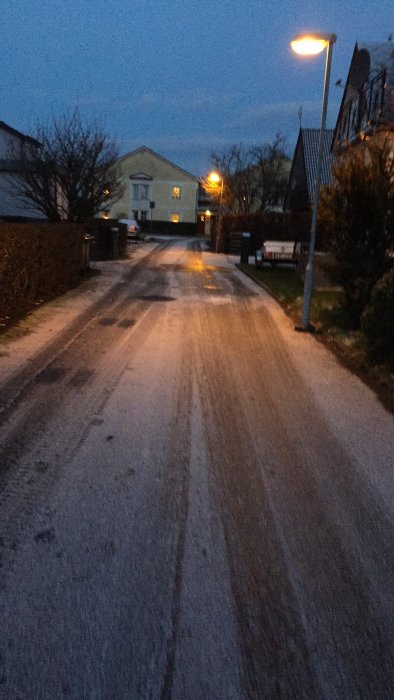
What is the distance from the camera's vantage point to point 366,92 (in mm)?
21609

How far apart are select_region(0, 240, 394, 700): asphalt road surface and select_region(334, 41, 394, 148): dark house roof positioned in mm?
11779

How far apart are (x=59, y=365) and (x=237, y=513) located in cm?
437

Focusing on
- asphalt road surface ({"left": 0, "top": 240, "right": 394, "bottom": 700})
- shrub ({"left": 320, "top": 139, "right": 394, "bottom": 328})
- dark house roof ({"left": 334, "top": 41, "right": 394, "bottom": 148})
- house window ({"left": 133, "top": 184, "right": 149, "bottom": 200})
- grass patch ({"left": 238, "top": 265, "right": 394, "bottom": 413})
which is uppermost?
dark house roof ({"left": 334, "top": 41, "right": 394, "bottom": 148})

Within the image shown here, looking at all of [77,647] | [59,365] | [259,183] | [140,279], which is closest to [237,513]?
[77,647]

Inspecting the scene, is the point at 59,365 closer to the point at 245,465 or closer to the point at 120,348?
the point at 120,348

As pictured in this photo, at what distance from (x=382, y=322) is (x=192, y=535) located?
5.20 metres

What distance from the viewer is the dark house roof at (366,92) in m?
17.8

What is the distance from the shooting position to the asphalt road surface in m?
2.81

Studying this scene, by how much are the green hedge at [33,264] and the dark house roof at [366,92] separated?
8.37 meters

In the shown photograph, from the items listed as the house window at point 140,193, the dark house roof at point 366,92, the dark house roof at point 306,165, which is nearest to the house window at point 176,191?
the house window at point 140,193

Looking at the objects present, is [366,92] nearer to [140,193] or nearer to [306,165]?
[306,165]

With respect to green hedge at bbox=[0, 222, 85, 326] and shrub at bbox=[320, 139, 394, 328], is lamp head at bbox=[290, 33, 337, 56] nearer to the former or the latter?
shrub at bbox=[320, 139, 394, 328]

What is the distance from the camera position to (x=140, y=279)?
18766 millimetres

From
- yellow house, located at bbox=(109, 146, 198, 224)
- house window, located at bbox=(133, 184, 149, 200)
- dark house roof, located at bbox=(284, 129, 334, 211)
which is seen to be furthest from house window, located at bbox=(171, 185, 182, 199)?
dark house roof, located at bbox=(284, 129, 334, 211)
